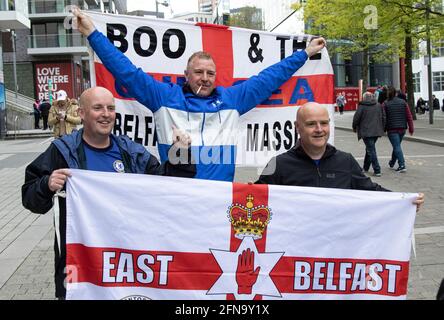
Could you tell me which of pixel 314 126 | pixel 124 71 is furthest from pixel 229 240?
pixel 124 71

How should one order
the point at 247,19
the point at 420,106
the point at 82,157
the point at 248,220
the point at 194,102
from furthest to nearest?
1. the point at 247,19
2. the point at 420,106
3. the point at 194,102
4. the point at 248,220
5. the point at 82,157

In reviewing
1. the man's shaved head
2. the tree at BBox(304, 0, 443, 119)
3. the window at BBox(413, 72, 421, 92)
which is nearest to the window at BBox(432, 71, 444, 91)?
the window at BBox(413, 72, 421, 92)

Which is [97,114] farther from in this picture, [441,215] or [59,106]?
[59,106]

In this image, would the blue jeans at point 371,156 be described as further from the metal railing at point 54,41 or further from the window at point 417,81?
the window at point 417,81

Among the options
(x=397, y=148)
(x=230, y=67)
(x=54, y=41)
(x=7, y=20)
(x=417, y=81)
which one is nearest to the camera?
(x=230, y=67)

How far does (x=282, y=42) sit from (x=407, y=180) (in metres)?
7.20

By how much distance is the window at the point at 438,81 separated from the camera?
58.0 metres

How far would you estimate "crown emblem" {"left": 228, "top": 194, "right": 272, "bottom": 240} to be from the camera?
3.26m

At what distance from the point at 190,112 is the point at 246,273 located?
3.73ft

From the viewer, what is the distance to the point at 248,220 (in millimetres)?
3273

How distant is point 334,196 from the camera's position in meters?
3.37

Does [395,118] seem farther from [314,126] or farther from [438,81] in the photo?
[438,81]

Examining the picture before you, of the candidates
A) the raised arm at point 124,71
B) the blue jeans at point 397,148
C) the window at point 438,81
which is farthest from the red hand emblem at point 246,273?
the window at point 438,81
